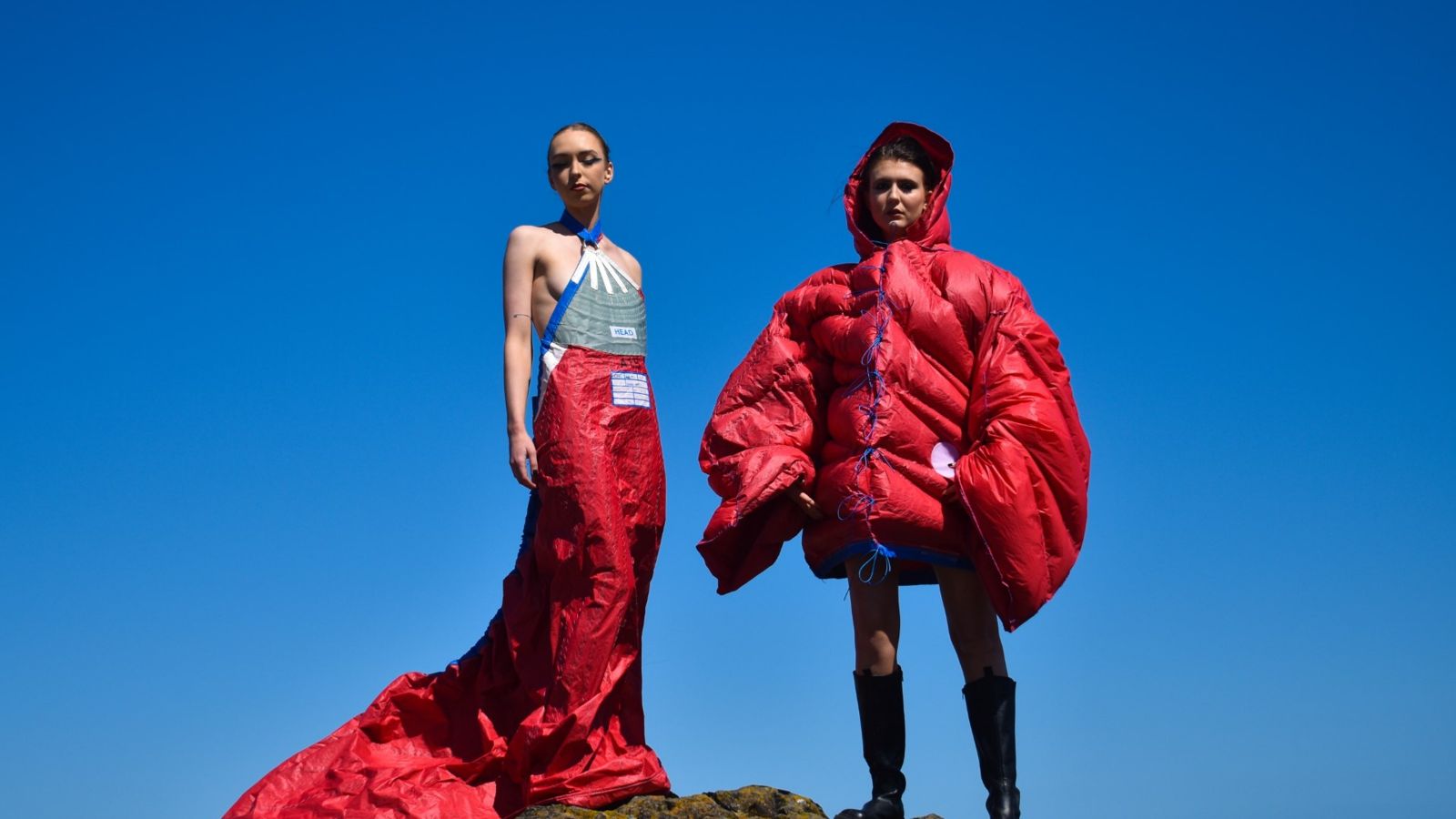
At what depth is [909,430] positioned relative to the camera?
5656 millimetres

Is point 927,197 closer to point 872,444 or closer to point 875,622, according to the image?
point 872,444

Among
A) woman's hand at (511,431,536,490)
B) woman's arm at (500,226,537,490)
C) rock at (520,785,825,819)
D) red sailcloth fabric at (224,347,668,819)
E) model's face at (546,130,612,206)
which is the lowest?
rock at (520,785,825,819)

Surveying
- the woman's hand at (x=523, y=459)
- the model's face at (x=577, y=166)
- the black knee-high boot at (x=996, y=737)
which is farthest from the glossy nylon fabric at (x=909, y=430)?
the model's face at (x=577, y=166)

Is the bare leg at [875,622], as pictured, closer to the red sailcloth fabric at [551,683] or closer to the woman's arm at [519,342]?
the red sailcloth fabric at [551,683]

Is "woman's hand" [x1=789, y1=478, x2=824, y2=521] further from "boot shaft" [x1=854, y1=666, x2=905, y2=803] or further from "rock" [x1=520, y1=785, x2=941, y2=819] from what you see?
"rock" [x1=520, y1=785, x2=941, y2=819]

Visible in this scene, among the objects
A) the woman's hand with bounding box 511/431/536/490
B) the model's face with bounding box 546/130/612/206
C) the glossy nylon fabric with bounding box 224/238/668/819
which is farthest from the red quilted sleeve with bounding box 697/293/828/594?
the model's face with bounding box 546/130/612/206

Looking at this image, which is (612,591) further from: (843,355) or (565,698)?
(843,355)

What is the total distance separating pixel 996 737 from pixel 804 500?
119 centimetres

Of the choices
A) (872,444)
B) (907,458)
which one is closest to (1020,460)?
(907,458)

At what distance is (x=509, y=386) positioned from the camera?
21.4ft

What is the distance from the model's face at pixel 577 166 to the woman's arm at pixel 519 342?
279mm

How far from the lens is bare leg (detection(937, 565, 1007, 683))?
562 centimetres

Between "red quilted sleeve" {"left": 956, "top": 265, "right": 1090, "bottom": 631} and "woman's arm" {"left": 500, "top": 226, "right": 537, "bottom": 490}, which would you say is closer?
"red quilted sleeve" {"left": 956, "top": 265, "right": 1090, "bottom": 631}

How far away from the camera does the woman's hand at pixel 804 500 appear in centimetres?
580
